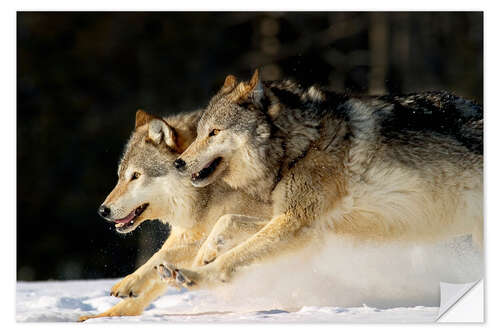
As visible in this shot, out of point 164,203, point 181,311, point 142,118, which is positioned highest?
point 142,118

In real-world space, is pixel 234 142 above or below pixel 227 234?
above

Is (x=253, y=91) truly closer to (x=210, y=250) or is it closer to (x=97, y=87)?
(x=210, y=250)

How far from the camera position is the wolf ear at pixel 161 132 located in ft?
16.6

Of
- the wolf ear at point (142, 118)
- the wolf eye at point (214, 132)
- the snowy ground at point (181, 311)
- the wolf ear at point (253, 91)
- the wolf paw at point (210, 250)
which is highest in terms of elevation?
the wolf ear at point (253, 91)

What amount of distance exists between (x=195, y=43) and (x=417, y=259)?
615 centimetres

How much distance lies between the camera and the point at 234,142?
4648 millimetres

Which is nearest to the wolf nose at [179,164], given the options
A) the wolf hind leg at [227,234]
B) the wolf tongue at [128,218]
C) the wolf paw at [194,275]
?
the wolf hind leg at [227,234]

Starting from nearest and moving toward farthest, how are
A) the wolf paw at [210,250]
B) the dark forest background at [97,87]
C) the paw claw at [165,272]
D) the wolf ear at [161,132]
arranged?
the paw claw at [165,272] → the wolf paw at [210,250] → the wolf ear at [161,132] → the dark forest background at [97,87]

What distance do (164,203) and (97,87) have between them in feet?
20.4

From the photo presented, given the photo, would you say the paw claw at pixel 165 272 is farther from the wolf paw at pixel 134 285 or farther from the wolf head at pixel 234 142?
the wolf head at pixel 234 142

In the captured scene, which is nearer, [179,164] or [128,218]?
[179,164]

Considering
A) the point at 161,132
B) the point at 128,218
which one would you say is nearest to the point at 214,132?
the point at 161,132

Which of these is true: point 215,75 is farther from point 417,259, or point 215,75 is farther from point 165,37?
point 417,259
